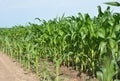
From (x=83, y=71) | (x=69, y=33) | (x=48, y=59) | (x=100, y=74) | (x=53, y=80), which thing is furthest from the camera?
(x=48, y=59)

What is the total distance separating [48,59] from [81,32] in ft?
10.9

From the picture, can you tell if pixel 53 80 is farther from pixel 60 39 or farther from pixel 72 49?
pixel 60 39

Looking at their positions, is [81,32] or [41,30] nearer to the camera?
[81,32]

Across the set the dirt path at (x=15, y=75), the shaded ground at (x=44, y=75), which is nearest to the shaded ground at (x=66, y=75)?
the shaded ground at (x=44, y=75)

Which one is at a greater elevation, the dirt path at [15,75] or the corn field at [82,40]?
the corn field at [82,40]

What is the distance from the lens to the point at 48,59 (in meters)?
10.0

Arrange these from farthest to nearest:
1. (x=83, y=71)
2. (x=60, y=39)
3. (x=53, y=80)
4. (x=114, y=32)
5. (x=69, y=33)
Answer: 1. (x=60, y=39)
2. (x=69, y=33)
3. (x=83, y=71)
4. (x=53, y=80)
5. (x=114, y=32)

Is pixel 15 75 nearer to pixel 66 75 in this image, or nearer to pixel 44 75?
pixel 44 75

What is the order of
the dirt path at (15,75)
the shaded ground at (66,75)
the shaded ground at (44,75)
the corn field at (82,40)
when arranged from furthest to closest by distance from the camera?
1. the dirt path at (15,75)
2. the shaded ground at (44,75)
3. the shaded ground at (66,75)
4. the corn field at (82,40)

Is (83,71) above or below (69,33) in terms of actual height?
below

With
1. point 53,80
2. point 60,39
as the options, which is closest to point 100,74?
point 53,80

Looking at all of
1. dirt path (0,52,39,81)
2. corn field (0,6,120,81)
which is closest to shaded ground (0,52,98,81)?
dirt path (0,52,39,81)

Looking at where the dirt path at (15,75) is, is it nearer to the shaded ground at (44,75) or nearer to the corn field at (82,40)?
the shaded ground at (44,75)

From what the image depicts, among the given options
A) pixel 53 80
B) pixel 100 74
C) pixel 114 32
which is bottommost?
pixel 53 80
